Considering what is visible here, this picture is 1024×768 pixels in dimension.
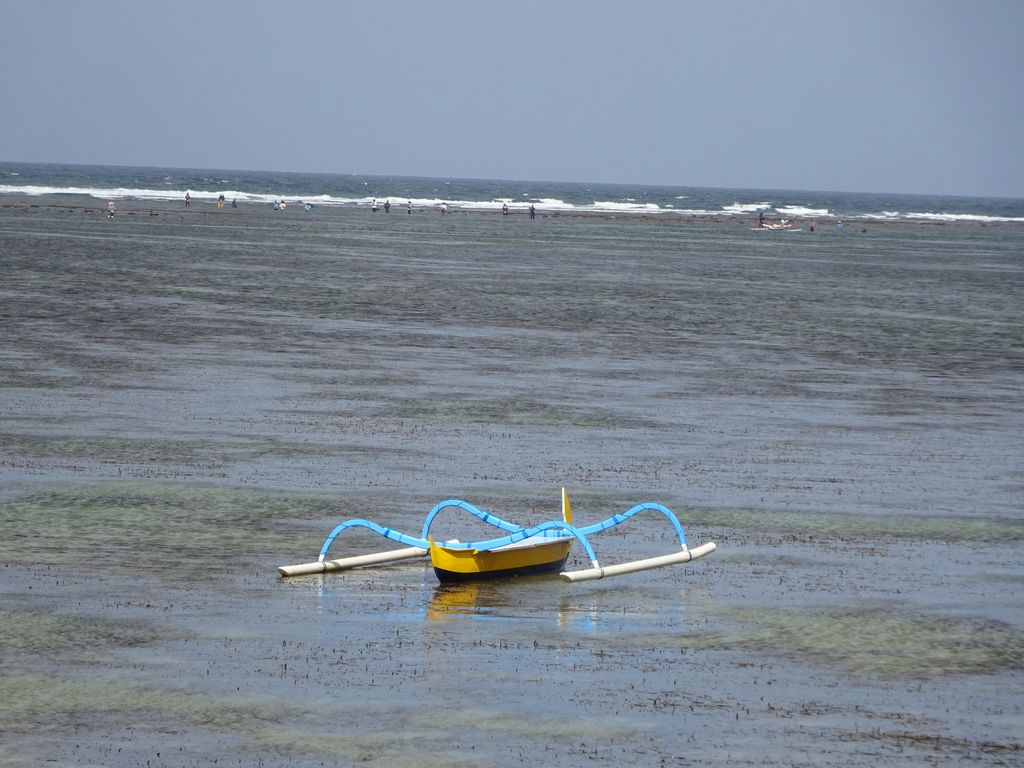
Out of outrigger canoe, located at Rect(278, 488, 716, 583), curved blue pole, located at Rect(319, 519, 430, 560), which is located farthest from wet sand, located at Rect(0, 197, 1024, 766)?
curved blue pole, located at Rect(319, 519, 430, 560)

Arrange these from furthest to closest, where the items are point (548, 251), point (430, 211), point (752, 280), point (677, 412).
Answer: point (430, 211), point (548, 251), point (752, 280), point (677, 412)

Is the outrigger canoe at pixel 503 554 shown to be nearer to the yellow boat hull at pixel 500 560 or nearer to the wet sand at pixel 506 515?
the yellow boat hull at pixel 500 560

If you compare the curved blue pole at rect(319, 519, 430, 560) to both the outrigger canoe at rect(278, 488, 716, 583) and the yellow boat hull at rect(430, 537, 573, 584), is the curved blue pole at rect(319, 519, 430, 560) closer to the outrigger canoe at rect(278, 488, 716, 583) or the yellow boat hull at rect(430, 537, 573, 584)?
the outrigger canoe at rect(278, 488, 716, 583)

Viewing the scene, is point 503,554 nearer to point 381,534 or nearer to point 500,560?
point 500,560

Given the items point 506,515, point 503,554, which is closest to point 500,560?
point 503,554

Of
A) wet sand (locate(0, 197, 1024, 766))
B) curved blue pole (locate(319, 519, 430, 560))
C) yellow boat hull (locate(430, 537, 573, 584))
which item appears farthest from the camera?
curved blue pole (locate(319, 519, 430, 560))

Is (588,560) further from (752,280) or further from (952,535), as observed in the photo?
(752,280)

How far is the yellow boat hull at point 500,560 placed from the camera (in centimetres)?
1638

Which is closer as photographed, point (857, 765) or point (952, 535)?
point (857, 765)

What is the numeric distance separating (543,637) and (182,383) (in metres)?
16.4

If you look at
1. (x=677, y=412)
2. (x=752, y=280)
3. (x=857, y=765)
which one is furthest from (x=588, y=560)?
(x=752, y=280)

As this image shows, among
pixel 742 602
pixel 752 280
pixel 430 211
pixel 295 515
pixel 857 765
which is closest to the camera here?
pixel 857 765

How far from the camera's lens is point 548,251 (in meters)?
85.4

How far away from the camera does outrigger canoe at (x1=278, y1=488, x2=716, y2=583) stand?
16.4 m
